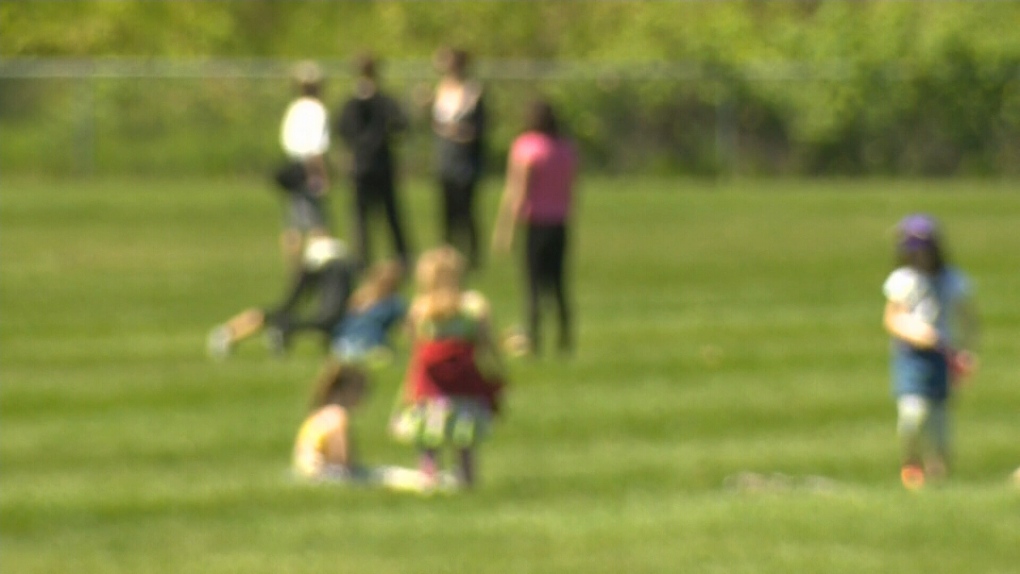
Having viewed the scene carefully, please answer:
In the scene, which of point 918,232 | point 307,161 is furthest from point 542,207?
point 918,232

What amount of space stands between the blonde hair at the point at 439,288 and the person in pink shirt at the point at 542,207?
551 cm

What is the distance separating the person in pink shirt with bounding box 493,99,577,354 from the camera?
19.2m

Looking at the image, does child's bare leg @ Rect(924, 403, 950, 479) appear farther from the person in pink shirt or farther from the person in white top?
the person in white top

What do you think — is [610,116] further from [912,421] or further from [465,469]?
[465,469]

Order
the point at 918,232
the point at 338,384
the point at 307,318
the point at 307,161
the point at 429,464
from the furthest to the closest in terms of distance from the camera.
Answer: the point at 307,161, the point at 307,318, the point at 338,384, the point at 429,464, the point at 918,232

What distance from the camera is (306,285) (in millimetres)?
20344

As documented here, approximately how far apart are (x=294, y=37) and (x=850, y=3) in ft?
36.5

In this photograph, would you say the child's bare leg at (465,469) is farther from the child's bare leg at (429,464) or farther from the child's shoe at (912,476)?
the child's shoe at (912,476)

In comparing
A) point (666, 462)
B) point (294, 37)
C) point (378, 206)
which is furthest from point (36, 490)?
point (294, 37)

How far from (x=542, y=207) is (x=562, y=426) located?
142 inches

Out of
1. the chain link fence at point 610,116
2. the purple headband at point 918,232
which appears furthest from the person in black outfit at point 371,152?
the chain link fence at point 610,116

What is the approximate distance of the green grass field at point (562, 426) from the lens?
11.5m

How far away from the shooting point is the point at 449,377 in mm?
13367

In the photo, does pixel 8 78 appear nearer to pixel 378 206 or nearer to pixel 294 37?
pixel 294 37
